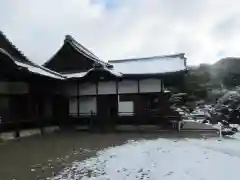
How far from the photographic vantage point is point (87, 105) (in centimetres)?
2128

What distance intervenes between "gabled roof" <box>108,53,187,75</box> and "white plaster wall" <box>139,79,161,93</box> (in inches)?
25.8

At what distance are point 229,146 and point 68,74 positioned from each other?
13337mm

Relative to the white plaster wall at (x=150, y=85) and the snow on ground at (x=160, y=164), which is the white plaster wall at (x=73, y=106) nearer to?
the white plaster wall at (x=150, y=85)

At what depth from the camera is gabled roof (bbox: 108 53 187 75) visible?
20781 millimetres

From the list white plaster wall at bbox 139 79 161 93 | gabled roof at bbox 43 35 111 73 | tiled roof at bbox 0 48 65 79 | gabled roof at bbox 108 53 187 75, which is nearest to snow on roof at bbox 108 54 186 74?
gabled roof at bbox 108 53 187 75

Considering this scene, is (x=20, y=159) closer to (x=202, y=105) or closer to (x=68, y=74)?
(x=68, y=74)

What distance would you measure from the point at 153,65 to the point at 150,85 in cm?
290

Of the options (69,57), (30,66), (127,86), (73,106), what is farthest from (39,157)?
(69,57)

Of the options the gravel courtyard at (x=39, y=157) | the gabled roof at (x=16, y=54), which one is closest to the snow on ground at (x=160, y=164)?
the gravel courtyard at (x=39, y=157)

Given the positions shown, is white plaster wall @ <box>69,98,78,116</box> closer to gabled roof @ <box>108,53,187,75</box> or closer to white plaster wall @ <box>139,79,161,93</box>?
gabled roof @ <box>108,53,187,75</box>

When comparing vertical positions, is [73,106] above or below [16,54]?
below

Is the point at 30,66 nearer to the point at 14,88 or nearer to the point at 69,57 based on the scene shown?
the point at 14,88

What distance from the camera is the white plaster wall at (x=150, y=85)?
2045 cm

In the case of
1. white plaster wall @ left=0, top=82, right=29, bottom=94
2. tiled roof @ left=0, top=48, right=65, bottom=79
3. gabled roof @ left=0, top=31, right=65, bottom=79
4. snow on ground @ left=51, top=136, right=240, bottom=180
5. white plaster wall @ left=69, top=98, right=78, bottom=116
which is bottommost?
snow on ground @ left=51, top=136, right=240, bottom=180
